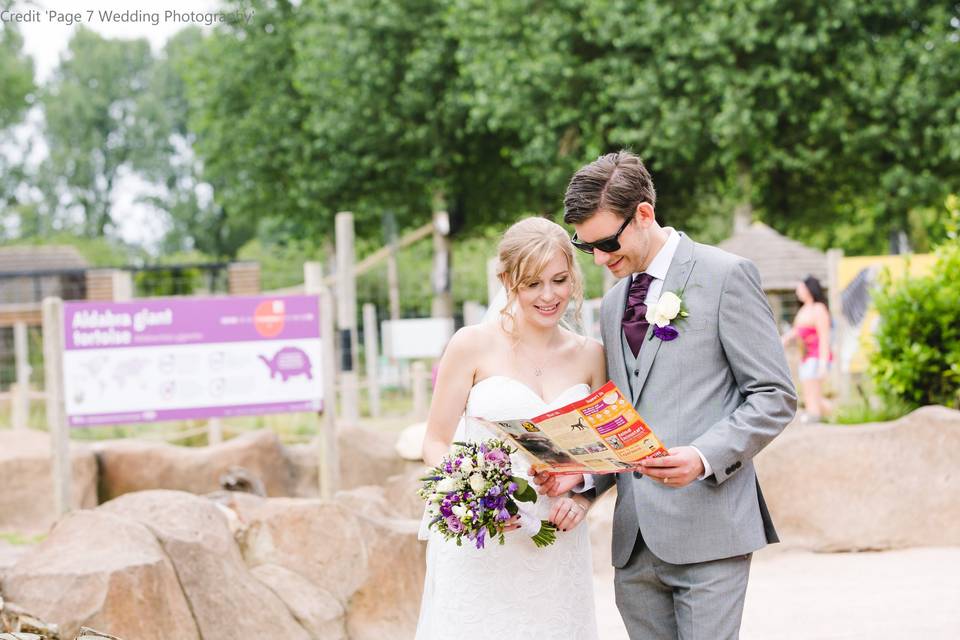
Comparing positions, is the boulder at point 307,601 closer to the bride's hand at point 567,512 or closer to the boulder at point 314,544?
the boulder at point 314,544

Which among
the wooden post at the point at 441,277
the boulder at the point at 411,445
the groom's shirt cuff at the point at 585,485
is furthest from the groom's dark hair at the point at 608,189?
the wooden post at the point at 441,277

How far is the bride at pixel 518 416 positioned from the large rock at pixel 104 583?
5.89 feet

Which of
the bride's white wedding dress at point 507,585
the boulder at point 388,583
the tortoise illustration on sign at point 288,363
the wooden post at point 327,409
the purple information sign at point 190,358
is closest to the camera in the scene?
the bride's white wedding dress at point 507,585

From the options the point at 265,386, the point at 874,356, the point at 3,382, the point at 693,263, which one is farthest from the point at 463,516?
the point at 3,382

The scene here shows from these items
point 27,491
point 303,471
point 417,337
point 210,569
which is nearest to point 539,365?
point 210,569

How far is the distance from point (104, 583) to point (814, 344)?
8.79 metres

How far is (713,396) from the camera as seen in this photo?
3248 millimetres

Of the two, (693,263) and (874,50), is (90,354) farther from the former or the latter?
(874,50)

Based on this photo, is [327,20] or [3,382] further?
[3,382]

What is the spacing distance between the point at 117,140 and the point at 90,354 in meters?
53.4

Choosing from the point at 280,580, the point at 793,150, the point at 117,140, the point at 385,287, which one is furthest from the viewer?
the point at 117,140

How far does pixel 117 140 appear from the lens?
58562mm

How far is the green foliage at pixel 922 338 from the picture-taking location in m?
8.68

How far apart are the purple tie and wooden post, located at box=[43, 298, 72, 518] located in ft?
19.6
